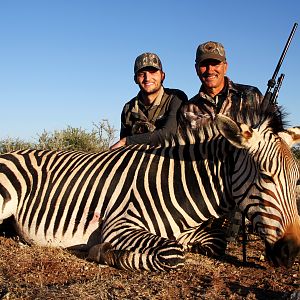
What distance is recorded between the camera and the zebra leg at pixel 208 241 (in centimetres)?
423

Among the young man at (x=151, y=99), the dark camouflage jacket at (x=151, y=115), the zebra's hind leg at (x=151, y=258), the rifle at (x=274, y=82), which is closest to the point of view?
the zebra's hind leg at (x=151, y=258)

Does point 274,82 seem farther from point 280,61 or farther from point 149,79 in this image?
point 149,79

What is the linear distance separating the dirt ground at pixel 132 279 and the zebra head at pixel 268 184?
0.92 feet

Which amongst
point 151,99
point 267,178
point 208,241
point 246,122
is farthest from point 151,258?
point 151,99

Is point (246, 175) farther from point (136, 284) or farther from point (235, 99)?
point (235, 99)

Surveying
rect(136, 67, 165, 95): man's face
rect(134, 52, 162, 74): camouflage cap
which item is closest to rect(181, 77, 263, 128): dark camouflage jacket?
rect(136, 67, 165, 95): man's face

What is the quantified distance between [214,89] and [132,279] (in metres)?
3.07

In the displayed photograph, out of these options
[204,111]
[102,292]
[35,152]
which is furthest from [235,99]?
[102,292]

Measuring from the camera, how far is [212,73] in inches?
220

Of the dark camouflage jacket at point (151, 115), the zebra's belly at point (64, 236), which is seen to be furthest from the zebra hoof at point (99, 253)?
the dark camouflage jacket at point (151, 115)

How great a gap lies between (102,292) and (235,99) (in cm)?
338

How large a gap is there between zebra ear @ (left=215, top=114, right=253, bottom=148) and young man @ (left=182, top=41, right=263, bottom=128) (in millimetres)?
1865

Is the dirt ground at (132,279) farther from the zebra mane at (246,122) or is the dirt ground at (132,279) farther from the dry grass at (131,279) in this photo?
the zebra mane at (246,122)

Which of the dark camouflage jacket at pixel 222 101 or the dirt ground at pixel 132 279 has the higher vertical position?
the dark camouflage jacket at pixel 222 101
